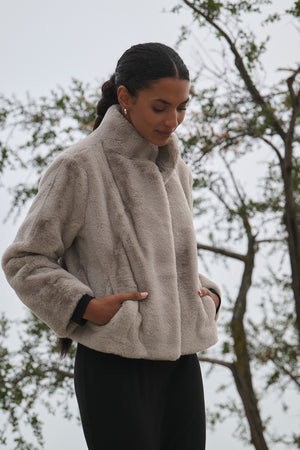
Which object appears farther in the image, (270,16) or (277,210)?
(277,210)

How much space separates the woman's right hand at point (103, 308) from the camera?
4.55 feet

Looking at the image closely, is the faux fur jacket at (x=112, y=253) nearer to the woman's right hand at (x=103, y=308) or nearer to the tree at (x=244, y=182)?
the woman's right hand at (x=103, y=308)

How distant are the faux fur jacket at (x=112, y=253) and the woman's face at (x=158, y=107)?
1.4 inches

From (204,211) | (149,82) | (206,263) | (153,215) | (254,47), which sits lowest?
(153,215)

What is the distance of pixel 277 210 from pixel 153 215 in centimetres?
285

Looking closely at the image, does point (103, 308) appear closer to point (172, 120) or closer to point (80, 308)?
point (80, 308)

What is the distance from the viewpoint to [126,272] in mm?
1442

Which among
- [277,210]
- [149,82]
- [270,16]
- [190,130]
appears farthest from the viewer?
[277,210]

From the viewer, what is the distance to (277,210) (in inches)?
167

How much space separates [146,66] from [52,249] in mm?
499

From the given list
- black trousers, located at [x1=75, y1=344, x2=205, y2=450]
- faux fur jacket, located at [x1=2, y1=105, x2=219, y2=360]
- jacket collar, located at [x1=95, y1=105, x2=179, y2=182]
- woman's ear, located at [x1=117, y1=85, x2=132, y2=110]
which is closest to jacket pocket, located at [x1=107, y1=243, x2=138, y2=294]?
faux fur jacket, located at [x1=2, y1=105, x2=219, y2=360]

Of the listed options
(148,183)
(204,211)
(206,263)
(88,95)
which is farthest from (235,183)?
(148,183)

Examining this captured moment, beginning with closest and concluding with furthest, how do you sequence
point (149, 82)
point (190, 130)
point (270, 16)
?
point (149, 82), point (270, 16), point (190, 130)

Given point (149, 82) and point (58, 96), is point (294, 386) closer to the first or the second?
point (58, 96)
